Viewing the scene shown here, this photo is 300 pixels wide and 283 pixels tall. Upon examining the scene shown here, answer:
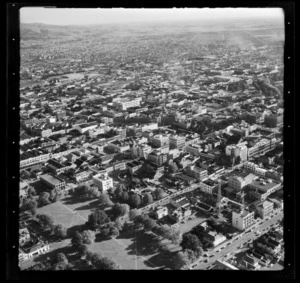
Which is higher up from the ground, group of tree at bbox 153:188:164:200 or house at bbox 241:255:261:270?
group of tree at bbox 153:188:164:200

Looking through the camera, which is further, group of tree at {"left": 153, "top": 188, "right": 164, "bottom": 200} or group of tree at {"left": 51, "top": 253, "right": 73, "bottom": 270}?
group of tree at {"left": 153, "top": 188, "right": 164, "bottom": 200}

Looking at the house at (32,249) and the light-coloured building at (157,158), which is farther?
the light-coloured building at (157,158)

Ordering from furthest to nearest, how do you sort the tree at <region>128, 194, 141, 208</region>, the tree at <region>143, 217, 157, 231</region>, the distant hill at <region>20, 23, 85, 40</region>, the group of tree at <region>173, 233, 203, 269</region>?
the tree at <region>128, 194, 141, 208</region> → the tree at <region>143, 217, 157, 231</region> → the group of tree at <region>173, 233, 203, 269</region> → the distant hill at <region>20, 23, 85, 40</region>

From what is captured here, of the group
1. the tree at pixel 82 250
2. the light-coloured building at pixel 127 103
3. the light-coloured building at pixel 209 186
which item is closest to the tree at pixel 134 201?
the light-coloured building at pixel 209 186

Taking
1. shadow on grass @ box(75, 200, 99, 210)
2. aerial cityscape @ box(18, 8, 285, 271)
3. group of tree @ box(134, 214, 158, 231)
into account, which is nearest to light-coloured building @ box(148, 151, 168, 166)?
aerial cityscape @ box(18, 8, 285, 271)

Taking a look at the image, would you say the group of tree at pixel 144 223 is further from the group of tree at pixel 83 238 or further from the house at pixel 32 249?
the house at pixel 32 249

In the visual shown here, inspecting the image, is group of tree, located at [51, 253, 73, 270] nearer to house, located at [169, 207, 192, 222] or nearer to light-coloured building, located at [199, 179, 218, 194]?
house, located at [169, 207, 192, 222]
